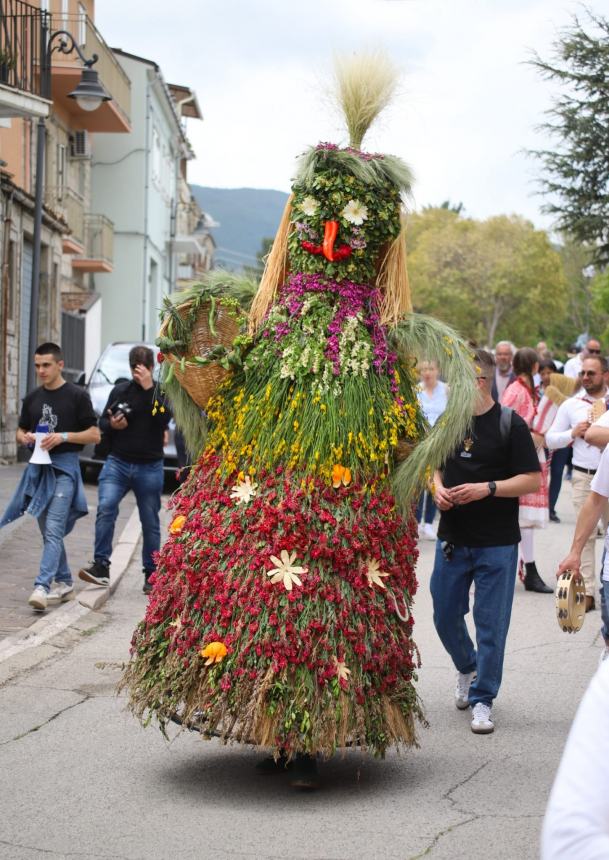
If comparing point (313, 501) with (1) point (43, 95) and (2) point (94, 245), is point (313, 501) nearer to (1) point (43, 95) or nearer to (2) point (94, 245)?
(1) point (43, 95)

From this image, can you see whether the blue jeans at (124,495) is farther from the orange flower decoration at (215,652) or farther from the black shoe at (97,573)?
the orange flower decoration at (215,652)

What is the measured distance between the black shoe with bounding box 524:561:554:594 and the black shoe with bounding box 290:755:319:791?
5918 mm

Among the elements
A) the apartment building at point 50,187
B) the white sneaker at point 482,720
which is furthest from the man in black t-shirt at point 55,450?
the apartment building at point 50,187

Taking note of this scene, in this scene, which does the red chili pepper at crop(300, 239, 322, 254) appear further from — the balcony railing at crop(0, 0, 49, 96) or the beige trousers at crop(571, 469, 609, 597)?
the balcony railing at crop(0, 0, 49, 96)

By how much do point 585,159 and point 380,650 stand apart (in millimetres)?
30856

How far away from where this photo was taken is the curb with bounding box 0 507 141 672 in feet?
26.4

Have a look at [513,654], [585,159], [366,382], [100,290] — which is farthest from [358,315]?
[100,290]

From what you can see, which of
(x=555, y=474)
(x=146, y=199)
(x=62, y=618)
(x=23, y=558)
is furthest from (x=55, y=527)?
(x=146, y=199)

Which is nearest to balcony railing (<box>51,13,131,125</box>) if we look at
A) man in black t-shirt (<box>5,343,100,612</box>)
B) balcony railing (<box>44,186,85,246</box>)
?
balcony railing (<box>44,186,85,246</box>)

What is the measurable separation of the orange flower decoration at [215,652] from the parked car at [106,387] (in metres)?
12.1

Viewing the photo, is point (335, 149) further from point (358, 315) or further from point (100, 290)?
point (100, 290)

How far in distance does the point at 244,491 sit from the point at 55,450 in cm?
458

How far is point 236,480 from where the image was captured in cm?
524

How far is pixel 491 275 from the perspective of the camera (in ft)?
236
